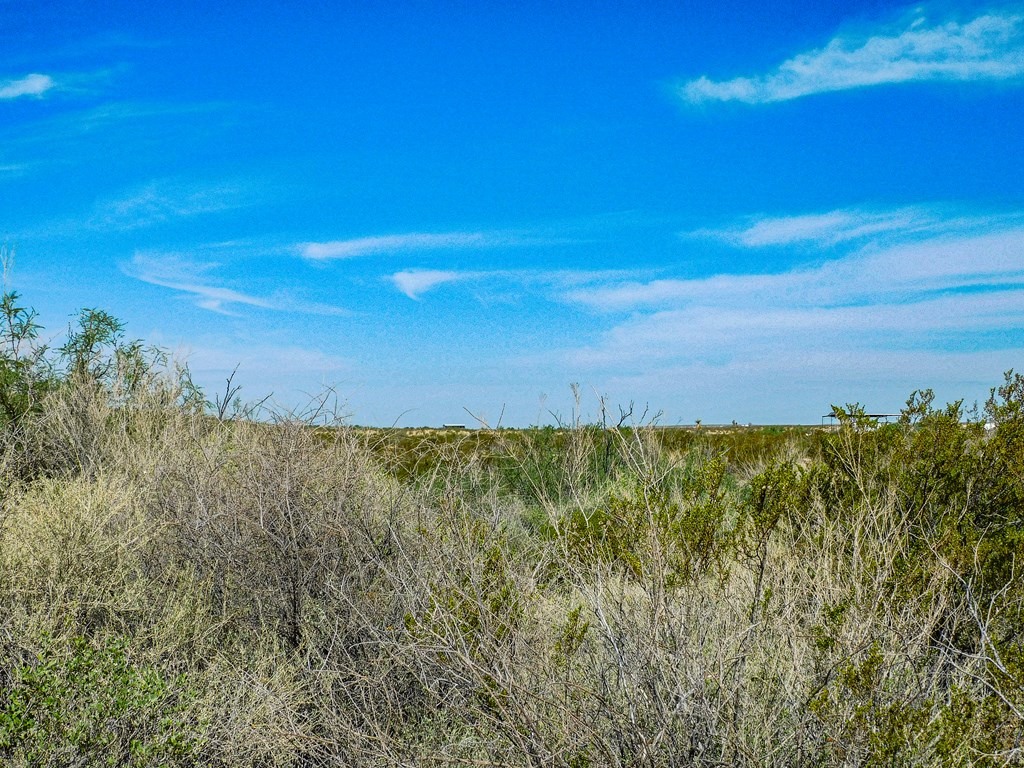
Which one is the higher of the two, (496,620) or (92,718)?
(496,620)

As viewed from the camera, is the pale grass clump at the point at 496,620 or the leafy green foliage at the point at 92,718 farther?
the leafy green foliage at the point at 92,718

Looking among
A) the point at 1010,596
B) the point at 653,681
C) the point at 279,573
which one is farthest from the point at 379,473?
the point at 1010,596

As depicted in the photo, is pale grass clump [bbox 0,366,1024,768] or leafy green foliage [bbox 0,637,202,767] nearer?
pale grass clump [bbox 0,366,1024,768]

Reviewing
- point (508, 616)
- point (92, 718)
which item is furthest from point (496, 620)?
point (92, 718)

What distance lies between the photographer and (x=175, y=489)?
625cm

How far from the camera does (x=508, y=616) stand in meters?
4.05

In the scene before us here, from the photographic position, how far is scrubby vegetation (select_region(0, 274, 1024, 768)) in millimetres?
3447

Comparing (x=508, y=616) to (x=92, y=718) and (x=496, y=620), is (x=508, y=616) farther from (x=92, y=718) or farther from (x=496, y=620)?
(x=92, y=718)

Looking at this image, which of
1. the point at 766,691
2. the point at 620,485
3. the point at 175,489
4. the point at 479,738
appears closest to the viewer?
the point at 766,691

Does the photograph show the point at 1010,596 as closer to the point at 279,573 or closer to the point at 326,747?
the point at 326,747

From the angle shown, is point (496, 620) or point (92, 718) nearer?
point (92, 718)

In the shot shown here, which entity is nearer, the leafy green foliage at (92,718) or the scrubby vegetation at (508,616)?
the scrubby vegetation at (508,616)

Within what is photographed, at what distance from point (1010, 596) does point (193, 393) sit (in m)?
8.78

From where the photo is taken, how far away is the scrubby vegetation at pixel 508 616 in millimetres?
3447
